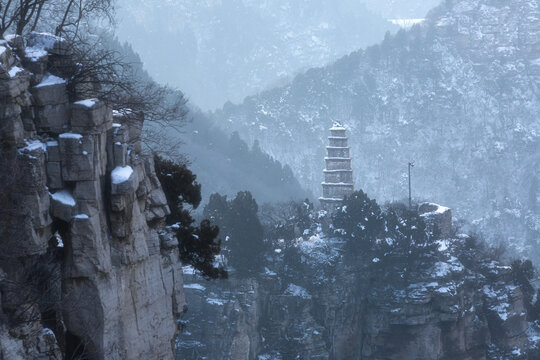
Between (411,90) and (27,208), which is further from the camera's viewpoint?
(411,90)

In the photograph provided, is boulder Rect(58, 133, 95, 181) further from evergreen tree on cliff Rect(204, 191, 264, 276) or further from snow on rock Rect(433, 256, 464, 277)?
snow on rock Rect(433, 256, 464, 277)

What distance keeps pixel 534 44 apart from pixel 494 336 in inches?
4466

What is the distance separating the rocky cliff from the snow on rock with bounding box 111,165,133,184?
33.2 metres

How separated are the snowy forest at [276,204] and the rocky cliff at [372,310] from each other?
0.33 feet

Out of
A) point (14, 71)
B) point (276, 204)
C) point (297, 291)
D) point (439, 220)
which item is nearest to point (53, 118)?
point (14, 71)

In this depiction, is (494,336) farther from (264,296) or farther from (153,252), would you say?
(153,252)

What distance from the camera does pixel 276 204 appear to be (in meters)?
66.1

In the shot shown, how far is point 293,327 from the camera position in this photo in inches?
1800

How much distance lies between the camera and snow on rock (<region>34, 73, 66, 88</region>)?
1084 cm

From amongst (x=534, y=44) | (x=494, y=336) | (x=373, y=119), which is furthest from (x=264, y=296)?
(x=534, y=44)

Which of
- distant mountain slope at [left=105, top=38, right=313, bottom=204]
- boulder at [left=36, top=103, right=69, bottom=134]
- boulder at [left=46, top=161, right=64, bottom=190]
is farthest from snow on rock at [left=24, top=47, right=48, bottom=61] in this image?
distant mountain slope at [left=105, top=38, right=313, bottom=204]

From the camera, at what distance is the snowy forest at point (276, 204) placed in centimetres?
1077

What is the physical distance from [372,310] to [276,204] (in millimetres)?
18799

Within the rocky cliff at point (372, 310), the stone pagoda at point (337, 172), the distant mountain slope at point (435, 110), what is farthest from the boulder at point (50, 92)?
the distant mountain slope at point (435, 110)
